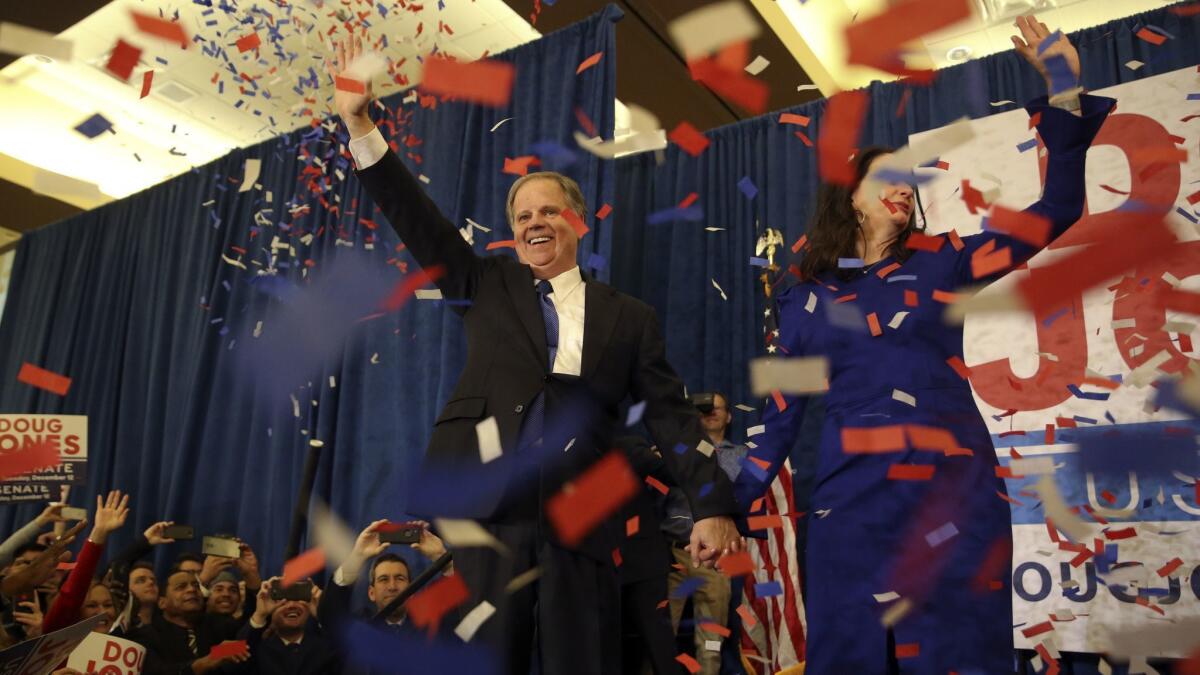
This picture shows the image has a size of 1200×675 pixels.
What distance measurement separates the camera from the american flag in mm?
3523

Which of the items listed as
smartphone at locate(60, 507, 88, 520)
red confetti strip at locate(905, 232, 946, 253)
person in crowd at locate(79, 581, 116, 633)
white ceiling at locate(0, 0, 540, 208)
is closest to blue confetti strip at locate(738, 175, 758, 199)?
white ceiling at locate(0, 0, 540, 208)

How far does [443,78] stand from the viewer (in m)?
3.71

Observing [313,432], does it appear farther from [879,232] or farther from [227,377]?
[879,232]

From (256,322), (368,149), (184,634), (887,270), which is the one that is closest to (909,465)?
(887,270)

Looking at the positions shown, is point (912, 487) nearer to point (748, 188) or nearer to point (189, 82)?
point (748, 188)

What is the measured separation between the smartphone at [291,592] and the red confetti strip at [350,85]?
2264 millimetres

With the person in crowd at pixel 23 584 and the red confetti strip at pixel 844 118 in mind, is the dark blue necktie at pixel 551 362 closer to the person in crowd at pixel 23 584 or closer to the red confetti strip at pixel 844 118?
the red confetti strip at pixel 844 118

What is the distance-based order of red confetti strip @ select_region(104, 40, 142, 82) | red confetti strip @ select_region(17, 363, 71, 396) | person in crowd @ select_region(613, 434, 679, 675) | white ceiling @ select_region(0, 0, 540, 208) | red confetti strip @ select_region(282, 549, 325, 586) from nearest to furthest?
person in crowd @ select_region(613, 434, 679, 675), red confetti strip @ select_region(104, 40, 142, 82), red confetti strip @ select_region(282, 549, 325, 586), white ceiling @ select_region(0, 0, 540, 208), red confetti strip @ select_region(17, 363, 71, 396)

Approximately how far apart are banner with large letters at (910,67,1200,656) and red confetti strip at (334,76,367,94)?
2632 millimetres

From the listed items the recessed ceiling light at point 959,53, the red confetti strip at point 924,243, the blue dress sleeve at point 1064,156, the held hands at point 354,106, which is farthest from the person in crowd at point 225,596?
the recessed ceiling light at point 959,53

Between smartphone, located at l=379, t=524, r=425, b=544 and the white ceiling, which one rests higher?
the white ceiling

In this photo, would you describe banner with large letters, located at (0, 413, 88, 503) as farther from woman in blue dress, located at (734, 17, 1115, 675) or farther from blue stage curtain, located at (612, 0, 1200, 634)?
woman in blue dress, located at (734, 17, 1115, 675)

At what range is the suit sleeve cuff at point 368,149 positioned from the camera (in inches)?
66.3

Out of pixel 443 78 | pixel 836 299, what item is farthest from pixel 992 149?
pixel 836 299
